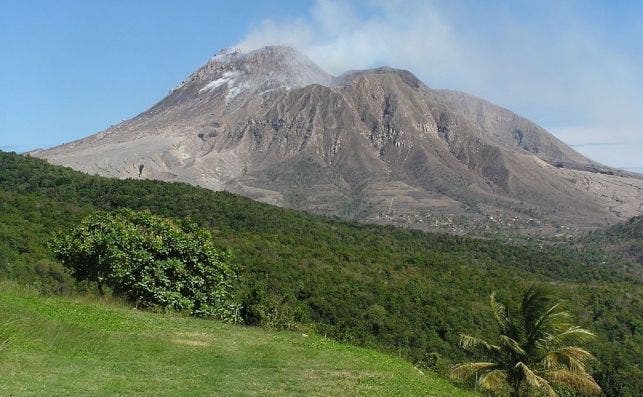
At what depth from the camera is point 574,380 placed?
66.3 ft

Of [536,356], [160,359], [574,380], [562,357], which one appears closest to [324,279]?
[536,356]

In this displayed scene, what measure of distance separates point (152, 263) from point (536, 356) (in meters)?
12.6

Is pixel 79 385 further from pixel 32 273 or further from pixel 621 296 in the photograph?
pixel 621 296

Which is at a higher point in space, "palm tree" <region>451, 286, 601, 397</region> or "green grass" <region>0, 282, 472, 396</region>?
"green grass" <region>0, 282, 472, 396</region>

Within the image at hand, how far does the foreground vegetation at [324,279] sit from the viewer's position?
30.1 metres

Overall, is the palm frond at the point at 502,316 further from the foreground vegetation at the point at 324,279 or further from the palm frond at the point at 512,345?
the foreground vegetation at the point at 324,279

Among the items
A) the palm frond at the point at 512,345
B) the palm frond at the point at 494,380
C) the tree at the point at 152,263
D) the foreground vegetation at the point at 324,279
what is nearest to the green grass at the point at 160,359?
the tree at the point at 152,263

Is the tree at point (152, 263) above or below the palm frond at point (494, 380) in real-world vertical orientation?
above

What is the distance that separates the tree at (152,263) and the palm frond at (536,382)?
9331mm

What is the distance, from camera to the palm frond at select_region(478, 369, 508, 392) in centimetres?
2048

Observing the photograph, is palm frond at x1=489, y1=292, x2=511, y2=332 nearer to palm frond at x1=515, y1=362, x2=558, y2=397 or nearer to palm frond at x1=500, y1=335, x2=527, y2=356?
palm frond at x1=500, y1=335, x2=527, y2=356

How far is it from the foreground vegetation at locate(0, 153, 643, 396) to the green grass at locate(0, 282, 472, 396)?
4711mm

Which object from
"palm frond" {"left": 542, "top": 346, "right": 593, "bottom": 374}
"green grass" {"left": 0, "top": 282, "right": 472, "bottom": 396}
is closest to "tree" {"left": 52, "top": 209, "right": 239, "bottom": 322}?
"green grass" {"left": 0, "top": 282, "right": 472, "bottom": 396}

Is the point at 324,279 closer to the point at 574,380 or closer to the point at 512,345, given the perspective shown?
the point at 512,345
